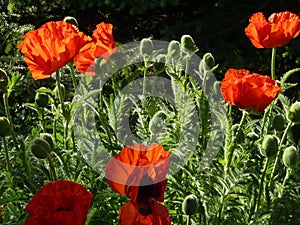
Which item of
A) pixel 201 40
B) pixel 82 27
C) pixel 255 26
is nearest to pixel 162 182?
pixel 255 26

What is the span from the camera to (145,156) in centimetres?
99

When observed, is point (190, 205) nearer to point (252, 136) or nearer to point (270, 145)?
point (270, 145)

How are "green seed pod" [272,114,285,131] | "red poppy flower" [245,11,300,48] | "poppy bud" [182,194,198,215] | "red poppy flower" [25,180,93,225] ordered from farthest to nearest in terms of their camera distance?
"red poppy flower" [245,11,300,48], "green seed pod" [272,114,285,131], "poppy bud" [182,194,198,215], "red poppy flower" [25,180,93,225]

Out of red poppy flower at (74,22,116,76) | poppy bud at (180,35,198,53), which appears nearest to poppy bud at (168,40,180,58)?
poppy bud at (180,35,198,53)

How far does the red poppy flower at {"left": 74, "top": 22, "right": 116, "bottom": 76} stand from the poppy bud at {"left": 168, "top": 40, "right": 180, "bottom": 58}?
5.5 inches

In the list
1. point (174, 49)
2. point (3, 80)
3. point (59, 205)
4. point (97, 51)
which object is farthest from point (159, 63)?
point (59, 205)

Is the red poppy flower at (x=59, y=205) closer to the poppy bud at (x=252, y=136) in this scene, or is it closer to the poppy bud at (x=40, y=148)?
the poppy bud at (x=40, y=148)

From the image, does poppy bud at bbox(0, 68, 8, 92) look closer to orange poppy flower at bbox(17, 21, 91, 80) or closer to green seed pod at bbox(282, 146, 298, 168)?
orange poppy flower at bbox(17, 21, 91, 80)

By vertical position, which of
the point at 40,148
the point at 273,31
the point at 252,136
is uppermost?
the point at 273,31

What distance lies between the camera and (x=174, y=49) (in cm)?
147

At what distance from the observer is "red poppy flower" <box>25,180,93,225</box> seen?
0.90 metres

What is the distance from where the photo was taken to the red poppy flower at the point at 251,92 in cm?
121

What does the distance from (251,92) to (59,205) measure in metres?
0.47

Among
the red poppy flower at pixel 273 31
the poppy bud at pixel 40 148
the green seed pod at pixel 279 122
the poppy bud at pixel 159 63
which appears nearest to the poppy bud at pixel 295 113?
the green seed pod at pixel 279 122
